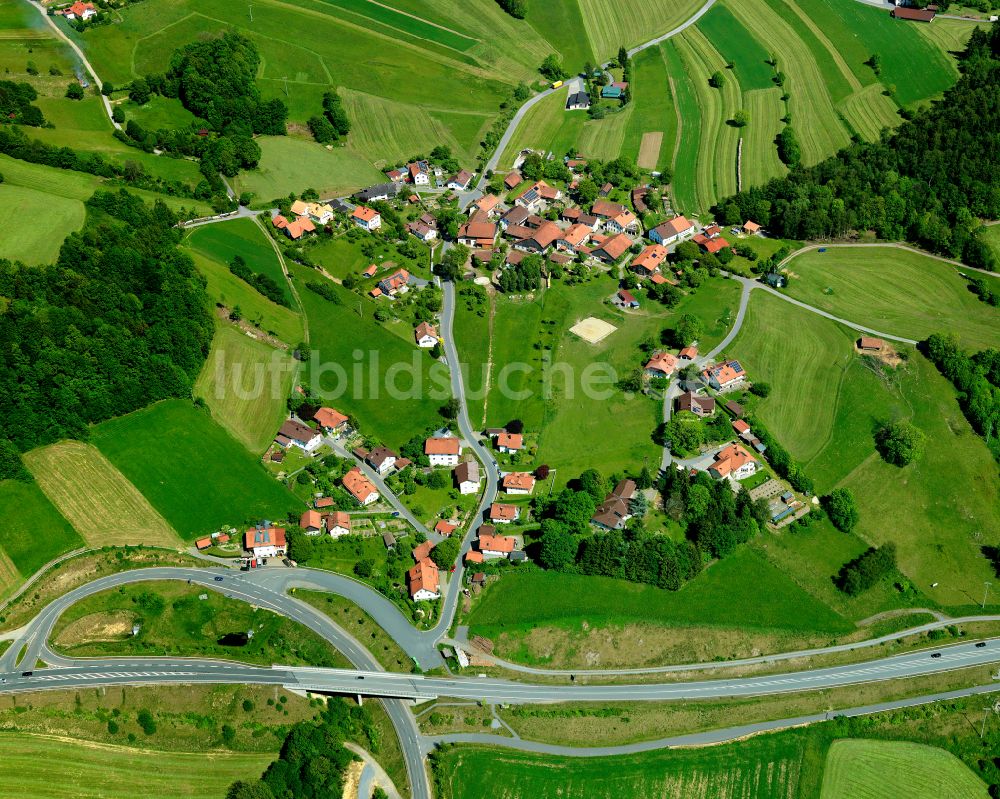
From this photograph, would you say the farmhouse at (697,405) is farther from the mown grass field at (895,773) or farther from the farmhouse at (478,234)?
the farmhouse at (478,234)

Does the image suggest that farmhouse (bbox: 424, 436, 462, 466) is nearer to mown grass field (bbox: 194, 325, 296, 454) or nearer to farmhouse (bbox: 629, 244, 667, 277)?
mown grass field (bbox: 194, 325, 296, 454)

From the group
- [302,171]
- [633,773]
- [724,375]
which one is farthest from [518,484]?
[302,171]

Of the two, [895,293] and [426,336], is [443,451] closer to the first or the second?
[426,336]

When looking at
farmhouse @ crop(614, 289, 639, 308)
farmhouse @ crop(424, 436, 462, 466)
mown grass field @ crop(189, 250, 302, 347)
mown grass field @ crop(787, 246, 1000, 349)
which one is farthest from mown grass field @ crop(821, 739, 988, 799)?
mown grass field @ crop(189, 250, 302, 347)

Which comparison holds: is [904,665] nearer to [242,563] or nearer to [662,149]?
[242,563]

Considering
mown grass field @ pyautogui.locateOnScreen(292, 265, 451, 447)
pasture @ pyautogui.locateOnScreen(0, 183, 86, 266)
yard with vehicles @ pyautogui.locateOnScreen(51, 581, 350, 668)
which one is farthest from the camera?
pasture @ pyautogui.locateOnScreen(0, 183, 86, 266)
